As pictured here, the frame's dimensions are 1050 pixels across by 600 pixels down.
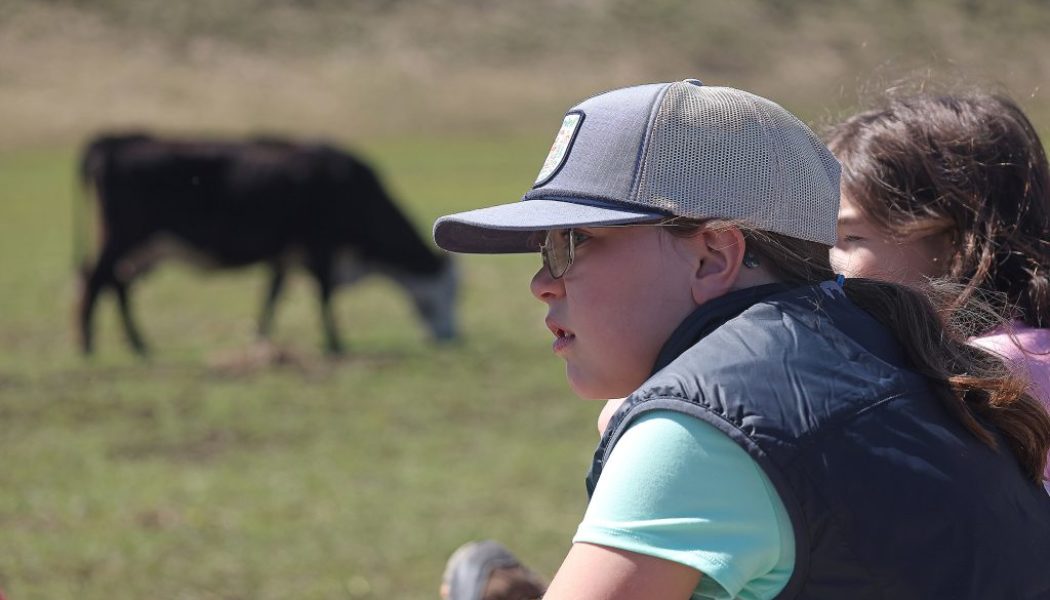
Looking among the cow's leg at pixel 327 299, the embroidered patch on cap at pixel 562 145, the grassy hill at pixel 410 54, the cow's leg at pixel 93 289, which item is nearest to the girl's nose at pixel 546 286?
the embroidered patch on cap at pixel 562 145

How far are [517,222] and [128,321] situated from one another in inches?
426

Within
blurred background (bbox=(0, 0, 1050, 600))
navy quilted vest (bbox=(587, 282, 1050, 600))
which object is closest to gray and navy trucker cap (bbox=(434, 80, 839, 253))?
navy quilted vest (bbox=(587, 282, 1050, 600))

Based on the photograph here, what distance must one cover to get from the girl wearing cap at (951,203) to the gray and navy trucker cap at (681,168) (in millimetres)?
786

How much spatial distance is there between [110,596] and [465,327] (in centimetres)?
819

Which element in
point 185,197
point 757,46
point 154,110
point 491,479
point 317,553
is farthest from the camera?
point 757,46

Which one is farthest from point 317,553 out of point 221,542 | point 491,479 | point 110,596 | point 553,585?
point 553,585

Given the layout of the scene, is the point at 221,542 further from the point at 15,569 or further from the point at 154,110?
the point at 154,110

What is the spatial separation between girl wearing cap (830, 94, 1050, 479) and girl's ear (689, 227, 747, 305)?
0.85 metres

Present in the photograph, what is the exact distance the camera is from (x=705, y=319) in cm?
163

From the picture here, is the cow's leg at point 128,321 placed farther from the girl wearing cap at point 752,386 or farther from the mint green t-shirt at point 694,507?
the mint green t-shirt at point 694,507

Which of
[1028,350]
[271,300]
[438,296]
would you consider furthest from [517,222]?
[438,296]

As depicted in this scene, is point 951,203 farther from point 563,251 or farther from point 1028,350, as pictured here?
point 563,251

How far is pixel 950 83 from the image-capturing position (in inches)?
112

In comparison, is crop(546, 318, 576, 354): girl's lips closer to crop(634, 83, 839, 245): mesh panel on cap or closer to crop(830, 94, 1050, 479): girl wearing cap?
crop(634, 83, 839, 245): mesh panel on cap
